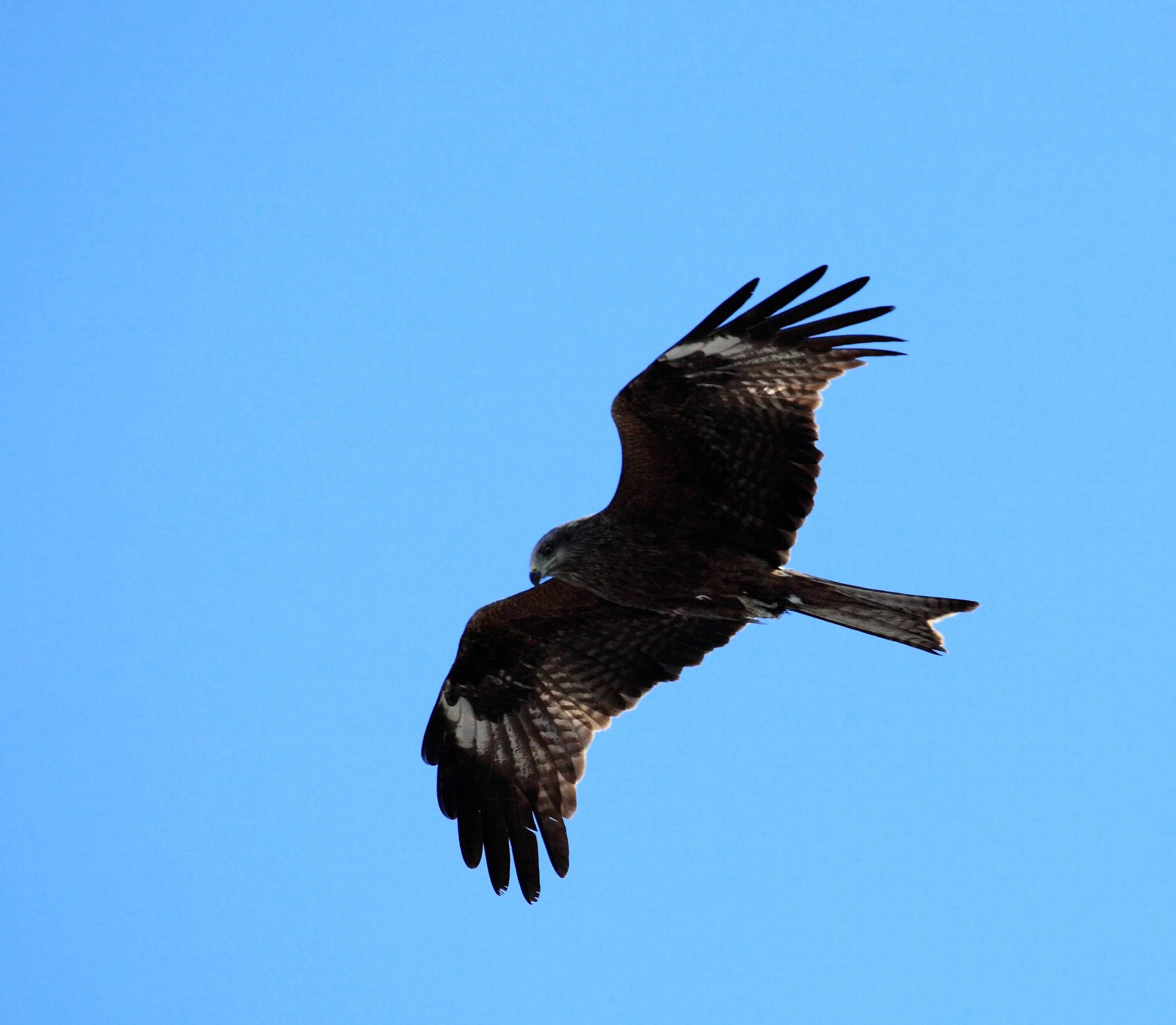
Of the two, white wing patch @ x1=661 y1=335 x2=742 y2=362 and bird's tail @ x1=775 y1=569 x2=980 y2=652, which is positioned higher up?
white wing patch @ x1=661 y1=335 x2=742 y2=362

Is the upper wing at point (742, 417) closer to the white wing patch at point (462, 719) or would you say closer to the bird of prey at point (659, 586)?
the bird of prey at point (659, 586)

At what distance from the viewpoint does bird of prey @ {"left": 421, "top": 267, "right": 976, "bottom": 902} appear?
26.7ft

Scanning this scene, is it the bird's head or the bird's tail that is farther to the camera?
the bird's head

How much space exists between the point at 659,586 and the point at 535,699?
149 centimetres

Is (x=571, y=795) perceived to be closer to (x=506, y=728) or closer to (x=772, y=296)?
(x=506, y=728)

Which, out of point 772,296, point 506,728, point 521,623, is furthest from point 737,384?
point 506,728

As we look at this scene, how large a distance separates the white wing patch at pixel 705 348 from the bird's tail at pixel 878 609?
1458 mm

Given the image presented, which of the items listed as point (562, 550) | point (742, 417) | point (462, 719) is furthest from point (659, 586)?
point (462, 719)

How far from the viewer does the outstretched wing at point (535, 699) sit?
9.21m

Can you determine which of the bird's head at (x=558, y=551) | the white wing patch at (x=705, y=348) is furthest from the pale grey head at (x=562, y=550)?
the white wing patch at (x=705, y=348)

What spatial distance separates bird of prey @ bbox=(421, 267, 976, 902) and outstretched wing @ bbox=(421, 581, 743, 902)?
0.04 feet

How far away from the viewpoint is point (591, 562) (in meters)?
8.62

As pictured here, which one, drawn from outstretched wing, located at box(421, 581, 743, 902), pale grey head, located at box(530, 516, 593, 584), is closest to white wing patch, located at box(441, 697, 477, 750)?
outstretched wing, located at box(421, 581, 743, 902)

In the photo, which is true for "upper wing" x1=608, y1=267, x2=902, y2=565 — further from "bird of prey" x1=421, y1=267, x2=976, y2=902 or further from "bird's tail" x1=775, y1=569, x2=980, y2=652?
"bird's tail" x1=775, y1=569, x2=980, y2=652
